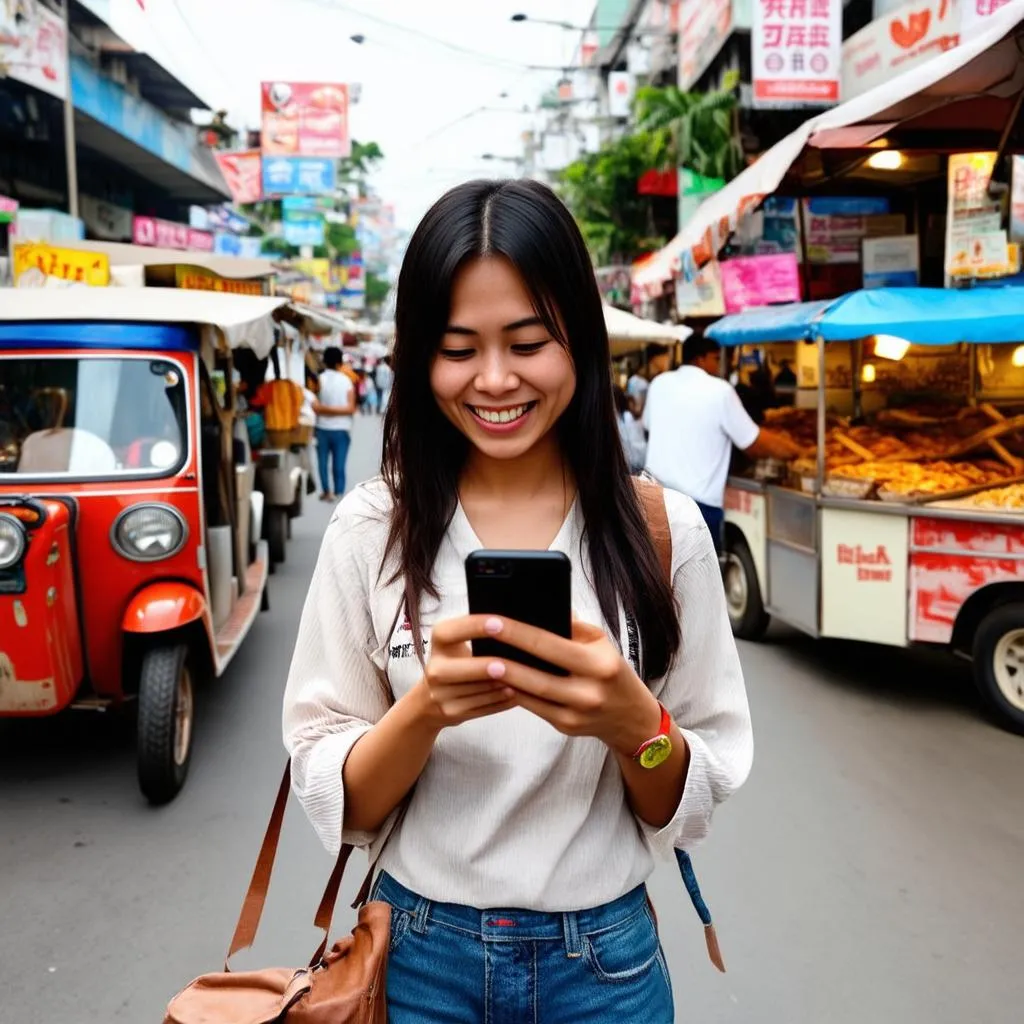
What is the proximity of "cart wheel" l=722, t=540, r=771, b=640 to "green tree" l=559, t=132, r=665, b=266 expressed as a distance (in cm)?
1279

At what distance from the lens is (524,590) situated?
1.06 metres

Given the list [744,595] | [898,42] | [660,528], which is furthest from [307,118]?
[660,528]

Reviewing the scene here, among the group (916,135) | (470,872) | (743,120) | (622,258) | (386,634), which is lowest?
(470,872)

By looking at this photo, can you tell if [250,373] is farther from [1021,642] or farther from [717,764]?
[717,764]

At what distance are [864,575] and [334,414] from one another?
8741mm

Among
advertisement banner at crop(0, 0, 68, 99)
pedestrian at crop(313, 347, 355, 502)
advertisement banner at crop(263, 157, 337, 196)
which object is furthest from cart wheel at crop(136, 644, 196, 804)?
advertisement banner at crop(263, 157, 337, 196)

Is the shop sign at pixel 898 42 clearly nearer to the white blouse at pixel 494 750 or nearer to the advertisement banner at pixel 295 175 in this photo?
the white blouse at pixel 494 750

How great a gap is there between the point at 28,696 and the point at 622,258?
18.1 metres

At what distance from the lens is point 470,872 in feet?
4.36

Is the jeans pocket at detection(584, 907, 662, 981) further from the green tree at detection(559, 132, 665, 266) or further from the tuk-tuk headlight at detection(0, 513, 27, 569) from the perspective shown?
the green tree at detection(559, 132, 665, 266)

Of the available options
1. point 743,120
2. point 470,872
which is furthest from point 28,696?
point 743,120

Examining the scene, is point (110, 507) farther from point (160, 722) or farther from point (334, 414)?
point (334, 414)

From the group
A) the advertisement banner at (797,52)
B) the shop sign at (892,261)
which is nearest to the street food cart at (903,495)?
the shop sign at (892,261)

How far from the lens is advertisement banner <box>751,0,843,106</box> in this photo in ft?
38.6
